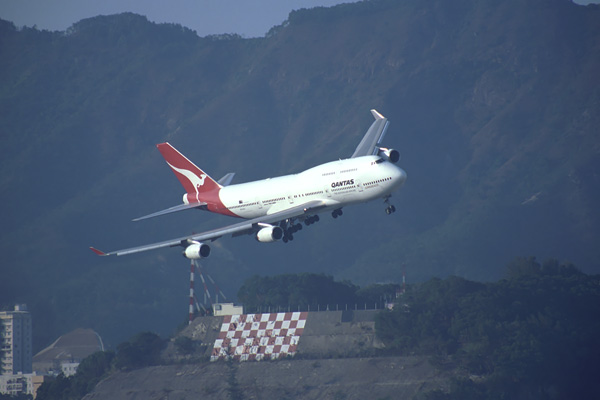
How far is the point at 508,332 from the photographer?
155m

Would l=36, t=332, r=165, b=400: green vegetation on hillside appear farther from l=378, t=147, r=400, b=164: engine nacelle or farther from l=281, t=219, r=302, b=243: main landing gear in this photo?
l=378, t=147, r=400, b=164: engine nacelle

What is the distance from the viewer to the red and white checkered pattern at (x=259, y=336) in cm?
16675

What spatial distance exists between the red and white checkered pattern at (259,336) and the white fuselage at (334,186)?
200 feet

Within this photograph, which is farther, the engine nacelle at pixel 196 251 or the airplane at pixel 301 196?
the engine nacelle at pixel 196 251

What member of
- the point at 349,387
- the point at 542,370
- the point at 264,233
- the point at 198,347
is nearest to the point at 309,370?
the point at 349,387

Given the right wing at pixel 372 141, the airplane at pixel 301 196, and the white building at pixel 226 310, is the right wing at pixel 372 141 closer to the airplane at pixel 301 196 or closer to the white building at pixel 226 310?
the airplane at pixel 301 196

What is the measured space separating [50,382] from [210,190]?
80.4 m

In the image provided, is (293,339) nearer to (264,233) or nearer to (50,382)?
(50,382)

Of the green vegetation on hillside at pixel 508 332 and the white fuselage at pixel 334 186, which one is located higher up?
the white fuselage at pixel 334 186

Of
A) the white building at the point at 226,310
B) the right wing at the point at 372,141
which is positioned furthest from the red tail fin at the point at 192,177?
Answer: the white building at the point at 226,310

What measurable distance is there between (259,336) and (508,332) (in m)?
42.2

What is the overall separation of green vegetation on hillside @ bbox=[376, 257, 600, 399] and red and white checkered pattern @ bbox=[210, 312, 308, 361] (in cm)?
1575

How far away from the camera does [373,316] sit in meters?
168

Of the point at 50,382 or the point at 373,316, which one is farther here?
the point at 50,382
